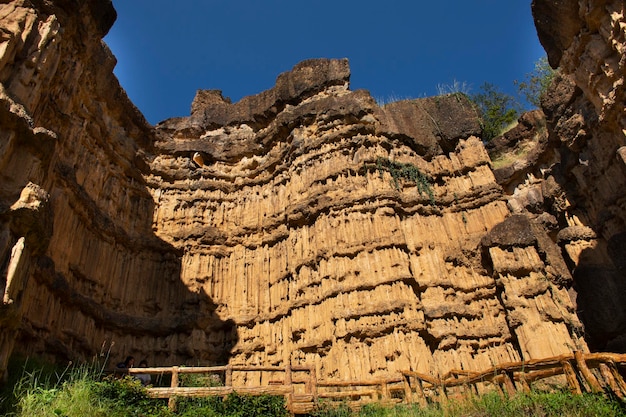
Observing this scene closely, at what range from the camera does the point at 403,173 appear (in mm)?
21156

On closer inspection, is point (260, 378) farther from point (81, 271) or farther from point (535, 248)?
point (535, 248)

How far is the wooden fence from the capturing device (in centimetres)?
769

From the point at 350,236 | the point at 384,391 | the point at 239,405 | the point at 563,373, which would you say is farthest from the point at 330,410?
the point at 350,236

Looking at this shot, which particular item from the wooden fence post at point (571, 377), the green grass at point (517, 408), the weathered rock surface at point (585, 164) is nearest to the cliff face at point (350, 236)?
the weathered rock surface at point (585, 164)

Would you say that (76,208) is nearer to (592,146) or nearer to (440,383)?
(440,383)

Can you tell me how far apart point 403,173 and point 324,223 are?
442 centimetres

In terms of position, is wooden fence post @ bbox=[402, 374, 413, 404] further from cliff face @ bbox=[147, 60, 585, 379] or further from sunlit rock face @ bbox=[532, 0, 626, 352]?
sunlit rock face @ bbox=[532, 0, 626, 352]

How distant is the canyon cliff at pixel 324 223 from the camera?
1516 centimetres

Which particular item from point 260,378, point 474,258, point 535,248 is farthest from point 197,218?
point 535,248

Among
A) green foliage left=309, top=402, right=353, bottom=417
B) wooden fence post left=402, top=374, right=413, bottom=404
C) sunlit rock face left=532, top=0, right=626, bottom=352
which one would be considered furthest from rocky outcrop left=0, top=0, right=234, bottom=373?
sunlit rock face left=532, top=0, right=626, bottom=352

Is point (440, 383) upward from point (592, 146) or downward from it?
downward

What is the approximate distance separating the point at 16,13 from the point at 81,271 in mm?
9110

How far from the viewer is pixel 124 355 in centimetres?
1802

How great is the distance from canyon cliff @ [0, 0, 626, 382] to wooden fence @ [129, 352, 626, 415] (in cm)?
265
